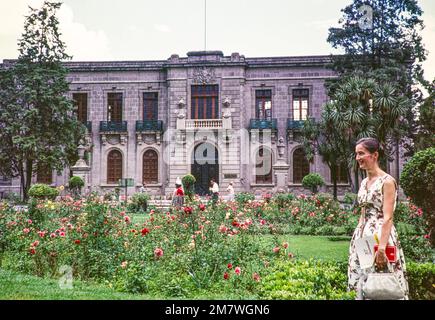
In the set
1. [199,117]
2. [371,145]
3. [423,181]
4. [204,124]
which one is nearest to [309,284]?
[371,145]

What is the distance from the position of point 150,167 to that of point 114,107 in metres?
4.74

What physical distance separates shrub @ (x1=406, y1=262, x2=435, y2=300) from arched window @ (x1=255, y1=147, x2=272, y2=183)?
76.3 ft

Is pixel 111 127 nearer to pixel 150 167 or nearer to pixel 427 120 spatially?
pixel 150 167

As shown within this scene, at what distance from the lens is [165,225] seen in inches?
348

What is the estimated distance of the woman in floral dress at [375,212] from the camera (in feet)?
12.1

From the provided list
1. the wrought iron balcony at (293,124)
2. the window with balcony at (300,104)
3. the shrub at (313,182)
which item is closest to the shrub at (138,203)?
the shrub at (313,182)

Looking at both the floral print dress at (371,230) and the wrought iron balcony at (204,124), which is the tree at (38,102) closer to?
the wrought iron balcony at (204,124)

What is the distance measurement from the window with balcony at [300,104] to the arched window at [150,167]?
9464 millimetres

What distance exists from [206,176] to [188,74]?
6619mm

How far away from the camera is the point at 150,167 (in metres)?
29.4

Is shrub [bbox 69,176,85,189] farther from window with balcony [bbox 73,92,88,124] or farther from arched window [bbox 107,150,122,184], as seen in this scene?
window with balcony [bbox 73,92,88,124]

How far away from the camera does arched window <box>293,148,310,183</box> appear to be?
2823 centimetres

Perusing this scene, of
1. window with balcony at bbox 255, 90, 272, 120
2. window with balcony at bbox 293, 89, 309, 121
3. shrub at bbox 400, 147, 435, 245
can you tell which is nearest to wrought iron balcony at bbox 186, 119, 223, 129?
window with balcony at bbox 255, 90, 272, 120
